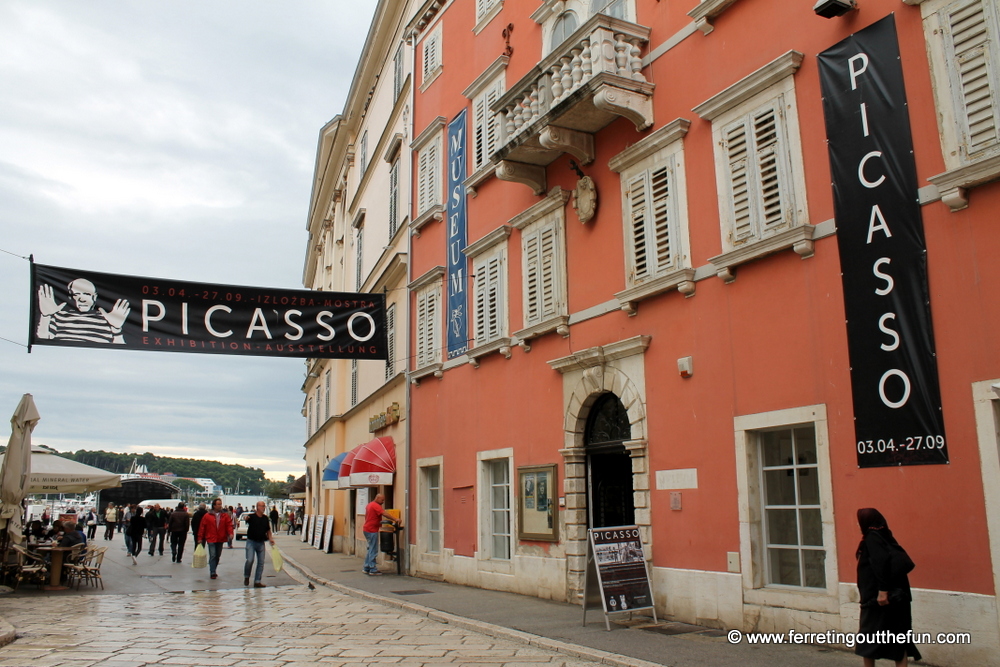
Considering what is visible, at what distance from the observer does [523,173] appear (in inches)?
563

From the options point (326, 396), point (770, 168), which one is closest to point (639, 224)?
point (770, 168)

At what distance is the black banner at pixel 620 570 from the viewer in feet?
33.8

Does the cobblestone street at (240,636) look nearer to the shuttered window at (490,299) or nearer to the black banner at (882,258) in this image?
the black banner at (882,258)

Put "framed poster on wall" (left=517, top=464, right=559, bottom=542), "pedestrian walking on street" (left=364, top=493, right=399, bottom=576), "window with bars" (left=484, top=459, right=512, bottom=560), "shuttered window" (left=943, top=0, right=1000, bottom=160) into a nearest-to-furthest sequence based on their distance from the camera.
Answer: "shuttered window" (left=943, top=0, right=1000, bottom=160) → "framed poster on wall" (left=517, top=464, right=559, bottom=542) → "window with bars" (left=484, top=459, right=512, bottom=560) → "pedestrian walking on street" (left=364, top=493, right=399, bottom=576)

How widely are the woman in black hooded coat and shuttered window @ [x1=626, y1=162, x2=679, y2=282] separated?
17.0 feet

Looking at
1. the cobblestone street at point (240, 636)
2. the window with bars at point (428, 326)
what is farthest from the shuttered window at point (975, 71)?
the window with bars at point (428, 326)

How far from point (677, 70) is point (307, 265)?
43528 mm

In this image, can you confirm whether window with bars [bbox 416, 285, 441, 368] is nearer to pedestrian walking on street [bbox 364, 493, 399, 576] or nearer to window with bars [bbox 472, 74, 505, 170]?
window with bars [bbox 472, 74, 505, 170]

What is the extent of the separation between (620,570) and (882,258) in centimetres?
492

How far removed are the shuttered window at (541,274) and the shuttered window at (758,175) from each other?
13.3 feet

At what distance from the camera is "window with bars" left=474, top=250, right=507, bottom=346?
15584 millimetres

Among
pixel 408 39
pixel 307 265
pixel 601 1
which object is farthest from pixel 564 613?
pixel 307 265

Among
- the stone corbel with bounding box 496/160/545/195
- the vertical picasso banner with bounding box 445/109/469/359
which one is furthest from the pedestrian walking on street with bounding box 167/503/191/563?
the stone corbel with bounding box 496/160/545/195

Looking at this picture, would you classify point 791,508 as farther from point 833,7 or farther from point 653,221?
point 833,7
